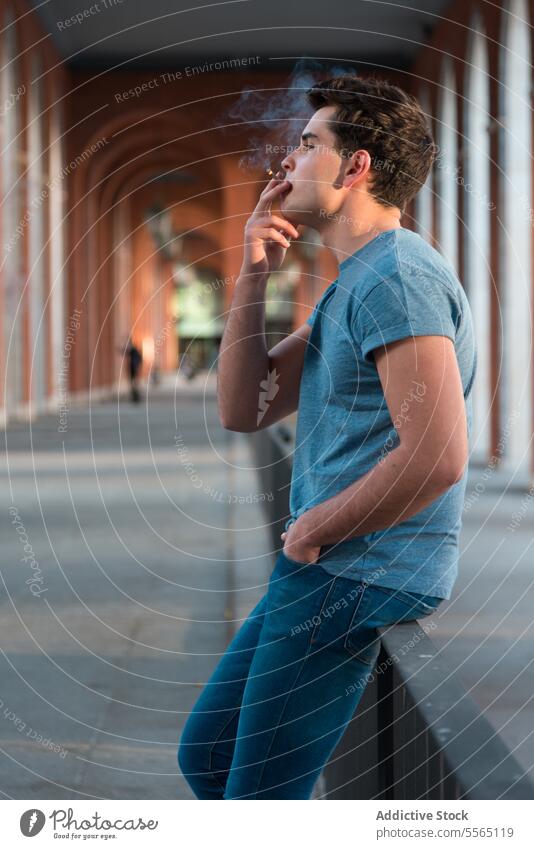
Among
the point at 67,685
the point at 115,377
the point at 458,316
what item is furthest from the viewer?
the point at 115,377

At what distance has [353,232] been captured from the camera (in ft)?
7.06

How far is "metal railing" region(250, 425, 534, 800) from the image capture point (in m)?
1.54

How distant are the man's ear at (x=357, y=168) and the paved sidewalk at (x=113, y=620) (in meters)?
0.65

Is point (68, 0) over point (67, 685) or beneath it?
over

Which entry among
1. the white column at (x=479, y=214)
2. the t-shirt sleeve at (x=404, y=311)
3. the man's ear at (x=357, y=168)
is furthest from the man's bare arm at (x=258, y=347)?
the white column at (x=479, y=214)

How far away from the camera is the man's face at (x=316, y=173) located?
2107 millimetres

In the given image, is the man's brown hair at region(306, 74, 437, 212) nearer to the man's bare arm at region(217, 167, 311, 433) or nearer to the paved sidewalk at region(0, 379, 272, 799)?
the man's bare arm at region(217, 167, 311, 433)

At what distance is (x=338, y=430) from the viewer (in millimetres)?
2104

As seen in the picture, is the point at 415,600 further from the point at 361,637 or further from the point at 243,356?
the point at 243,356

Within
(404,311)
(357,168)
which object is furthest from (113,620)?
(404,311)
